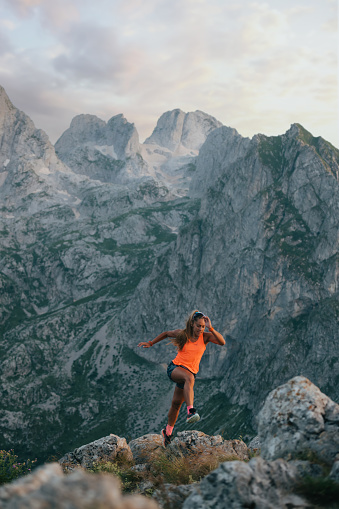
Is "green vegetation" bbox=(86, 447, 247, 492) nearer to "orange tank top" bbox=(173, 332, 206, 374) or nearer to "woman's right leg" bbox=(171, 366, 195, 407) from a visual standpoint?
"woman's right leg" bbox=(171, 366, 195, 407)

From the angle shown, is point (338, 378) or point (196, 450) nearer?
point (196, 450)

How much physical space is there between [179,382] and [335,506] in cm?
702

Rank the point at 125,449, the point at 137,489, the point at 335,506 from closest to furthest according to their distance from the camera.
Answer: the point at 335,506
the point at 137,489
the point at 125,449

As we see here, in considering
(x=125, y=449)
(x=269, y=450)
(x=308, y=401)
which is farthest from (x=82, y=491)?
(x=125, y=449)

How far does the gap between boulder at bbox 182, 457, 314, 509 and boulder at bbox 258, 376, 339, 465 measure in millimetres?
1071

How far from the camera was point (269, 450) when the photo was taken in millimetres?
8633

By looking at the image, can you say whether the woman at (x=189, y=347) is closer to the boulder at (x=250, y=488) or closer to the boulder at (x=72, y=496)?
the boulder at (x=250, y=488)

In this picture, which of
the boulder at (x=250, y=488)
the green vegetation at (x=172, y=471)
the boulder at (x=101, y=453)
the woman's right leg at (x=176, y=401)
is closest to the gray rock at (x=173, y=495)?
the green vegetation at (x=172, y=471)

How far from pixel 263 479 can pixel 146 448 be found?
887 cm

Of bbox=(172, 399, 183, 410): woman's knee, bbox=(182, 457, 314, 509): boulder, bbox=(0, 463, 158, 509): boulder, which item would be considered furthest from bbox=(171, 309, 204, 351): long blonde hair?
bbox=(0, 463, 158, 509): boulder

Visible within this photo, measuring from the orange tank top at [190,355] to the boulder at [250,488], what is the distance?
5.44m

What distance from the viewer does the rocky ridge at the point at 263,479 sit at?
4359 millimetres

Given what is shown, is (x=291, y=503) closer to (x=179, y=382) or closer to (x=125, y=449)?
(x=179, y=382)

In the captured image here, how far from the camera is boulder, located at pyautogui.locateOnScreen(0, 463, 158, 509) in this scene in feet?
13.5
